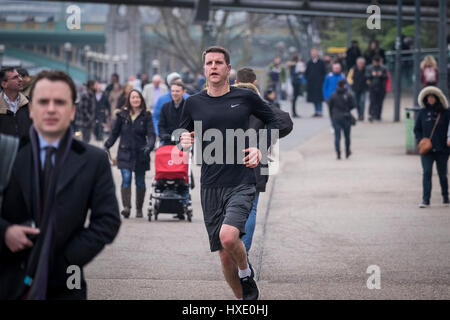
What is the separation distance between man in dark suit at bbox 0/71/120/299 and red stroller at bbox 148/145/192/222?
813 centimetres

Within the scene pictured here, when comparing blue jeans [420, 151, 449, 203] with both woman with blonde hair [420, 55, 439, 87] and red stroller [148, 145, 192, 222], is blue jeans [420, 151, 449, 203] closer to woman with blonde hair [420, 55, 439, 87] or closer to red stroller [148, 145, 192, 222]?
red stroller [148, 145, 192, 222]

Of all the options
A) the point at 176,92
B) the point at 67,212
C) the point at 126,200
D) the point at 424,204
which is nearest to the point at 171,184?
the point at 126,200

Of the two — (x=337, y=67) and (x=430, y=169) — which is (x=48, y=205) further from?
(x=337, y=67)

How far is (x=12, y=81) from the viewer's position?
9.26 meters

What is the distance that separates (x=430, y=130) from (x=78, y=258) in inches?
394

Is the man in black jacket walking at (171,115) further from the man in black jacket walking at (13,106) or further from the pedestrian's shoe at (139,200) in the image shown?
the man in black jacket walking at (13,106)

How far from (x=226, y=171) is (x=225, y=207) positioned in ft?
0.82

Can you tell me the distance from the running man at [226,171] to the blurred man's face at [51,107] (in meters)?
2.59

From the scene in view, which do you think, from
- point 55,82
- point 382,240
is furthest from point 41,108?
point 382,240

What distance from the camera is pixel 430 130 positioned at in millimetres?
14000

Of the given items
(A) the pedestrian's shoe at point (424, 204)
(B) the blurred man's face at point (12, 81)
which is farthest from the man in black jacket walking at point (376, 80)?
(B) the blurred man's face at point (12, 81)

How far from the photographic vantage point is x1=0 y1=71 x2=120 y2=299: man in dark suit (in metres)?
4.52

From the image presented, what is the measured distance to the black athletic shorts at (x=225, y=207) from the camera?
7184 millimetres

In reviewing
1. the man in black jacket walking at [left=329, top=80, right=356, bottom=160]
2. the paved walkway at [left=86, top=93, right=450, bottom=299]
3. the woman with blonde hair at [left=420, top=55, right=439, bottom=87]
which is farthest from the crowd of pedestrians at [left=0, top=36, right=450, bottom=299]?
the woman with blonde hair at [left=420, top=55, right=439, bottom=87]
